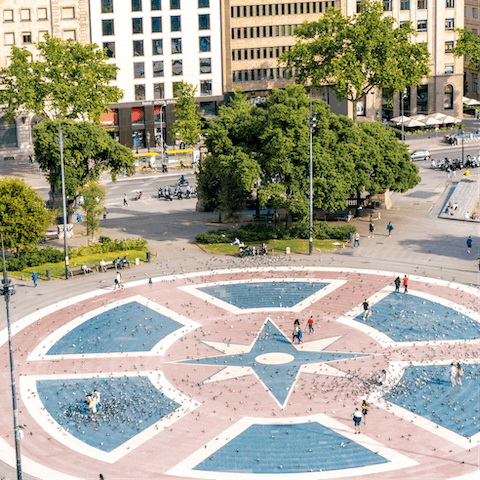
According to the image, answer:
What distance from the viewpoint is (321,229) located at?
9106cm

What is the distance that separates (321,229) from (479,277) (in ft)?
62.7

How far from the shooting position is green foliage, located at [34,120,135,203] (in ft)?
302

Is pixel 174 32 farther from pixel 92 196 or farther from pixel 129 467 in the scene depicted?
pixel 129 467

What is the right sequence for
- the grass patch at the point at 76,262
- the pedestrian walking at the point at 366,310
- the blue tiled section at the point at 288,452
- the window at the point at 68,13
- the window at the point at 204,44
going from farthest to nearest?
the window at the point at 204,44
the window at the point at 68,13
the grass patch at the point at 76,262
the pedestrian walking at the point at 366,310
the blue tiled section at the point at 288,452

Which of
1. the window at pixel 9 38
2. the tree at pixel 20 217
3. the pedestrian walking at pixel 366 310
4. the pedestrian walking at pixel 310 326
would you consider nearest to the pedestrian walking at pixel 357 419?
the pedestrian walking at pixel 310 326

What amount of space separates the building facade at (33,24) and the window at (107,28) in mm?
2650

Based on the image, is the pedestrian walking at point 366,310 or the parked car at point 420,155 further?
the parked car at point 420,155

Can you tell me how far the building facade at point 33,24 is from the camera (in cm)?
13538

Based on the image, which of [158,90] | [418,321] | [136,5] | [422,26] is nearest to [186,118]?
[158,90]

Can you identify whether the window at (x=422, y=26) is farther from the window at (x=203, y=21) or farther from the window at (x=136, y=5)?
the window at (x=136, y=5)

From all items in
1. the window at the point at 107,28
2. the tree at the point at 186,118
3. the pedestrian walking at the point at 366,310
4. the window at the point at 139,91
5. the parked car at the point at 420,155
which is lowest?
the pedestrian walking at the point at 366,310

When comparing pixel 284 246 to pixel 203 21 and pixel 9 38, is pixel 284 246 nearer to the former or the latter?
pixel 203 21

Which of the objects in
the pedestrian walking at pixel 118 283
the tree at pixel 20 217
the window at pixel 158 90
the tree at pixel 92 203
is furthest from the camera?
the window at pixel 158 90

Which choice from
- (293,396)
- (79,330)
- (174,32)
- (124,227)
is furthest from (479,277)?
(174,32)
